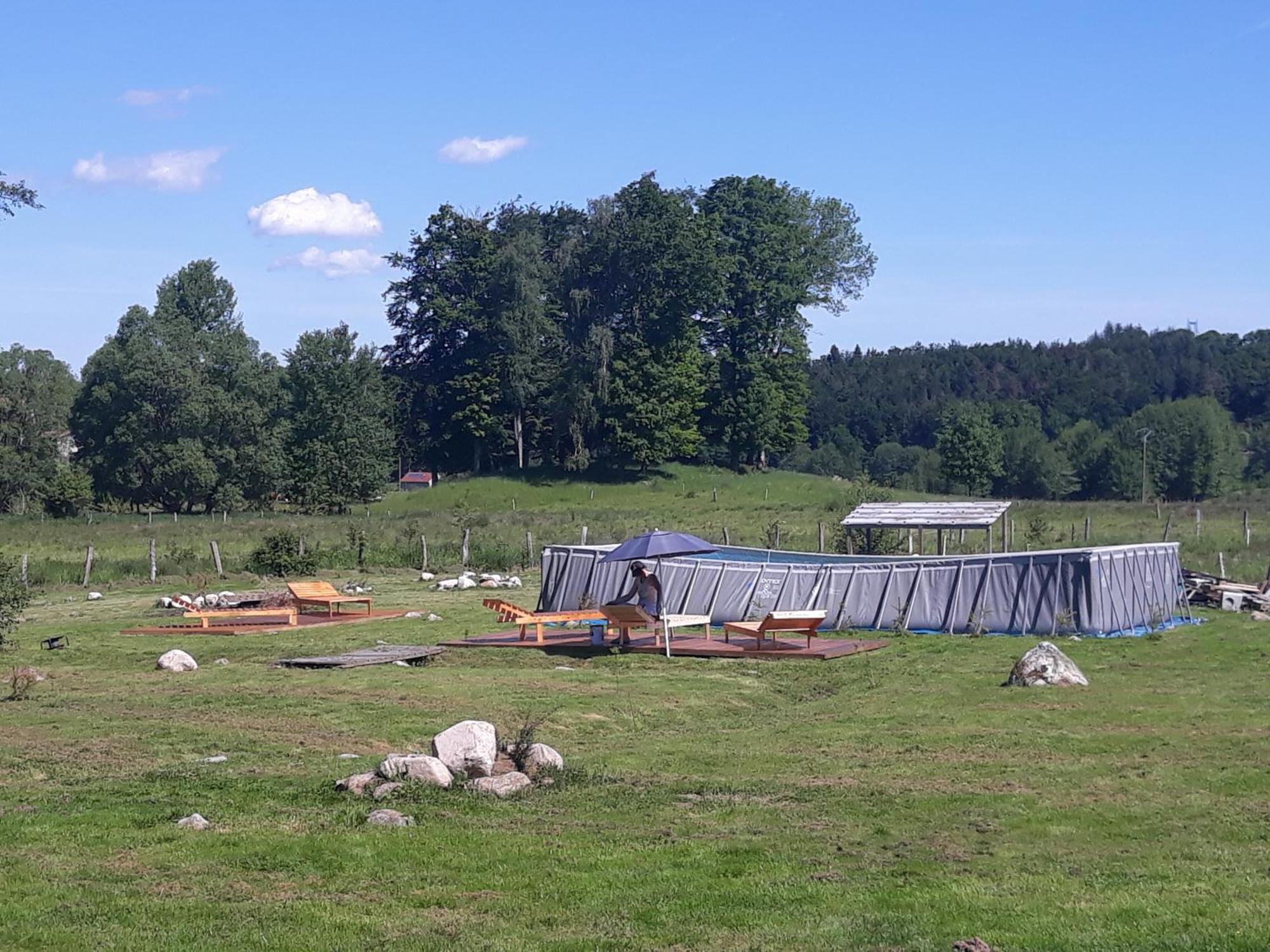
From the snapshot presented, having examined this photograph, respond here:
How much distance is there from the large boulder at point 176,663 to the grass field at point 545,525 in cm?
1823

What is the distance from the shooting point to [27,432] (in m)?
83.9

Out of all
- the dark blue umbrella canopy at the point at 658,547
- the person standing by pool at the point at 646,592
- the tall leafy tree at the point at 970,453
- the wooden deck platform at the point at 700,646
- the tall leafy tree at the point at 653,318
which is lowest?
the wooden deck platform at the point at 700,646

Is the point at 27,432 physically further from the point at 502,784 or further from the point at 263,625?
the point at 502,784

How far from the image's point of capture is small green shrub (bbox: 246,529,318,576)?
137 feet

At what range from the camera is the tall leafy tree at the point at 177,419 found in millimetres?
76000

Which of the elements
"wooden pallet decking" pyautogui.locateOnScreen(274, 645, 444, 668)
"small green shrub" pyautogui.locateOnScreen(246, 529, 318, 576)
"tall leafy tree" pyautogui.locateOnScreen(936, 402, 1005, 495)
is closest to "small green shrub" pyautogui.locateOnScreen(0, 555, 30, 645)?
"wooden pallet decking" pyautogui.locateOnScreen(274, 645, 444, 668)

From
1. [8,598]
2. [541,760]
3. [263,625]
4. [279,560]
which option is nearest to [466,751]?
[541,760]

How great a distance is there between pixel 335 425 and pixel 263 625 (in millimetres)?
50523

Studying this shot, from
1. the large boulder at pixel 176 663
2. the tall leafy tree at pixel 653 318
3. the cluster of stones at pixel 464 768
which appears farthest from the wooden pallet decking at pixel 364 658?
the tall leafy tree at pixel 653 318

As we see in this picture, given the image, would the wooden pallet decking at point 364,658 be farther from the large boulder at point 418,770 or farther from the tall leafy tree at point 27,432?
the tall leafy tree at point 27,432

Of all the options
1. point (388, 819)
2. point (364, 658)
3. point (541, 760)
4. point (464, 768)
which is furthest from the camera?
point (364, 658)

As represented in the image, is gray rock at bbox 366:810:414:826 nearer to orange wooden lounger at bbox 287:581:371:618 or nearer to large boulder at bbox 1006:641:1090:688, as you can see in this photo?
large boulder at bbox 1006:641:1090:688

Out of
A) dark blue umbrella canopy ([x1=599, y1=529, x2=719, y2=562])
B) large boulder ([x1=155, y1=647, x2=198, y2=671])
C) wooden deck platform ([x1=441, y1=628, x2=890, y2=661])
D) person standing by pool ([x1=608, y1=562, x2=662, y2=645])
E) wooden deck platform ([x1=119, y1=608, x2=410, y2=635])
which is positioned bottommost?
wooden deck platform ([x1=119, y1=608, x2=410, y2=635])

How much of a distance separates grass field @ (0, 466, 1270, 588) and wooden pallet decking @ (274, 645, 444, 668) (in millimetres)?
18245
